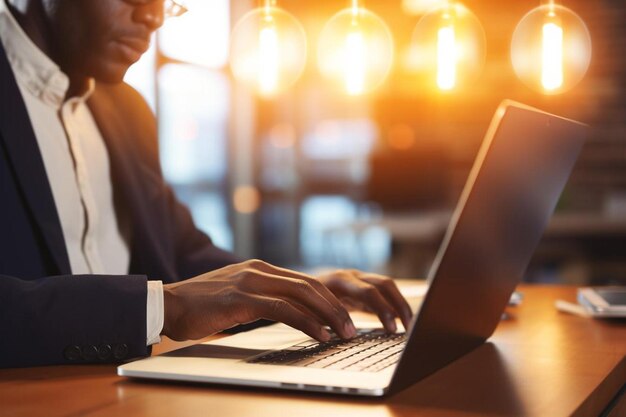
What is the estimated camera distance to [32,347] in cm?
94

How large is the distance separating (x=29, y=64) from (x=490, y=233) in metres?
1.13

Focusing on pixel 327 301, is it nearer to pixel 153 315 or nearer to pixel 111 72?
pixel 153 315

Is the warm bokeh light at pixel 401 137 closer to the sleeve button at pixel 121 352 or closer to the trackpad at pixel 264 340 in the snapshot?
the trackpad at pixel 264 340

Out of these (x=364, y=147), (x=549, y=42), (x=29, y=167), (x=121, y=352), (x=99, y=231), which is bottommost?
(x=364, y=147)

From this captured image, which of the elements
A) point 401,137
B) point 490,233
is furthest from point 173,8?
point 401,137

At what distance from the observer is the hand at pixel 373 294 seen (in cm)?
118

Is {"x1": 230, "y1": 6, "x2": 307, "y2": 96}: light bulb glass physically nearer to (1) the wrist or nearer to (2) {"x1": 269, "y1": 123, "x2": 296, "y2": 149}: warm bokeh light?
(1) the wrist

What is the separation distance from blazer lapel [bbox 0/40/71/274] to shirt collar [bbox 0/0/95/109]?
204mm

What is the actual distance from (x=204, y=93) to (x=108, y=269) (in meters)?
4.84

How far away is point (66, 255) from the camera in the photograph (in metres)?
1.42

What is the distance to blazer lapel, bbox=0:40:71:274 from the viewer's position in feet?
4.54

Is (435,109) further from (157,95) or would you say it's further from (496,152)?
(496,152)

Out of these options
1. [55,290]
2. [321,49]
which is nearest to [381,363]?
[55,290]

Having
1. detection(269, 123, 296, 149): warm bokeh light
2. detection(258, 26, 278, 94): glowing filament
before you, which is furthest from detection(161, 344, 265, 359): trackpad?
detection(269, 123, 296, 149): warm bokeh light
